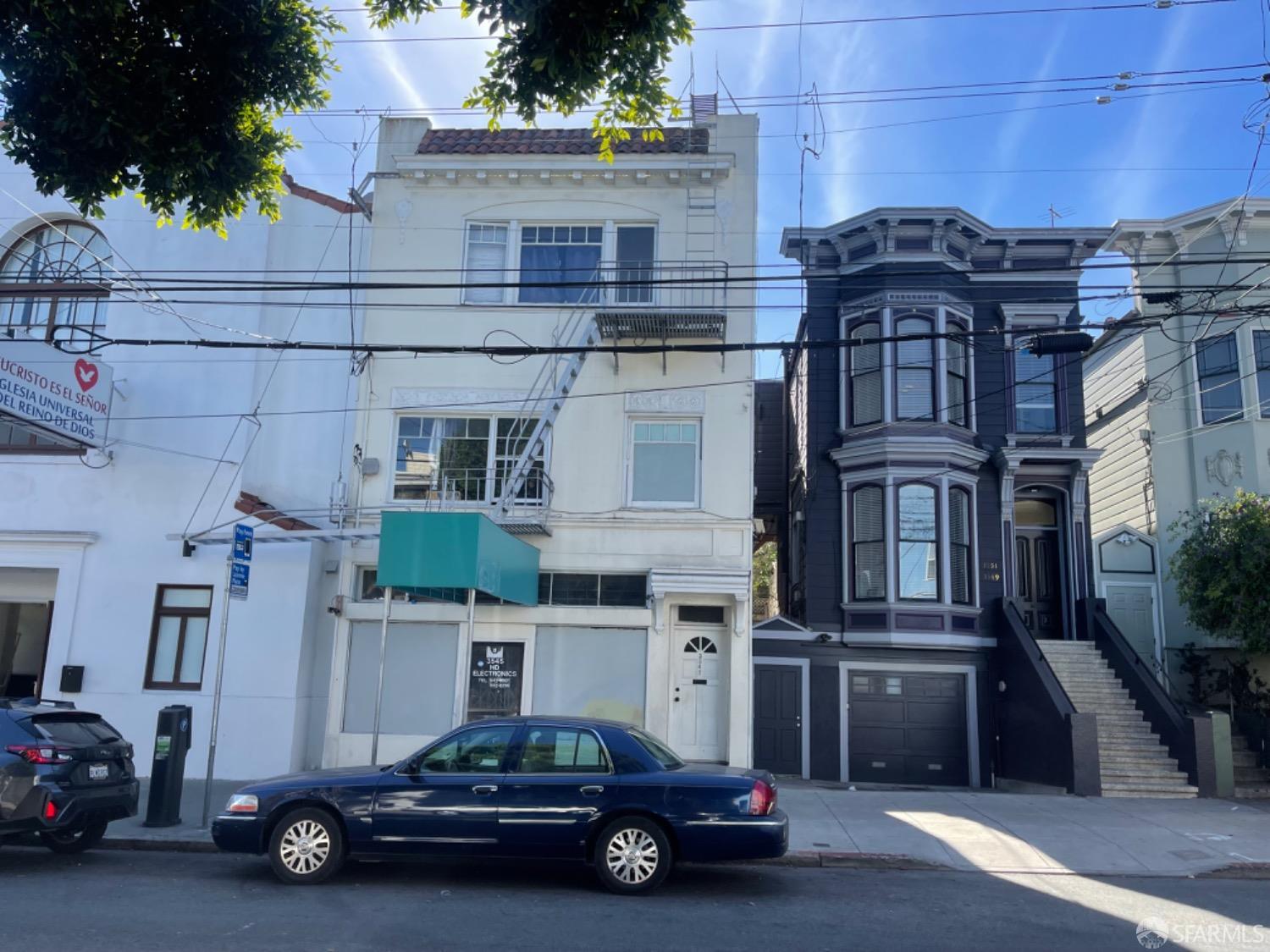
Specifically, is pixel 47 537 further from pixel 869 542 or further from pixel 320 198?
pixel 869 542

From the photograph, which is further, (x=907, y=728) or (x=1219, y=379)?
(x=1219, y=379)

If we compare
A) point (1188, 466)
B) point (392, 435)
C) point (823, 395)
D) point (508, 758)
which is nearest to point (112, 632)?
point (392, 435)

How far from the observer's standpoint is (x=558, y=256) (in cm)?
1717

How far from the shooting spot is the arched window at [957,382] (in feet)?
59.5

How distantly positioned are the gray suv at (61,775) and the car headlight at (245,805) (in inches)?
70.4

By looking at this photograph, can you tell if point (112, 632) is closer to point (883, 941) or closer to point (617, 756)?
point (617, 756)

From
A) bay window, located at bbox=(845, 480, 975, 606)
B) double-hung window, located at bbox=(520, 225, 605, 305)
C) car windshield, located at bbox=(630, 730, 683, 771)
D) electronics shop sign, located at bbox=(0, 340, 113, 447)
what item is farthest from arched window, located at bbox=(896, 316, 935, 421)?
electronics shop sign, located at bbox=(0, 340, 113, 447)

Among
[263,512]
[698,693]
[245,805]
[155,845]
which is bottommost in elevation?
[155,845]

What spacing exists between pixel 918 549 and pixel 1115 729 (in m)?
4.10

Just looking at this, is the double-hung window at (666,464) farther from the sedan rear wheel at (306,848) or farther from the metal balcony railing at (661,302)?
the sedan rear wheel at (306,848)

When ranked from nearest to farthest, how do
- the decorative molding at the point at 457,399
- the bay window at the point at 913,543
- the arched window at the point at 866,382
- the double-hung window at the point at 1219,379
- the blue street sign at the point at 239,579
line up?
the blue street sign at the point at 239,579 < the decorative molding at the point at 457,399 < the bay window at the point at 913,543 < the arched window at the point at 866,382 < the double-hung window at the point at 1219,379

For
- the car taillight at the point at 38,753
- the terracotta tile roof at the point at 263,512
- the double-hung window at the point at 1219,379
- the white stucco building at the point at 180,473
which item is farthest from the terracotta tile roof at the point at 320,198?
the double-hung window at the point at 1219,379

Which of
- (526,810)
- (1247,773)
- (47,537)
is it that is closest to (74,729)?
(526,810)

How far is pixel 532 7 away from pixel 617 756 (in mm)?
5922
